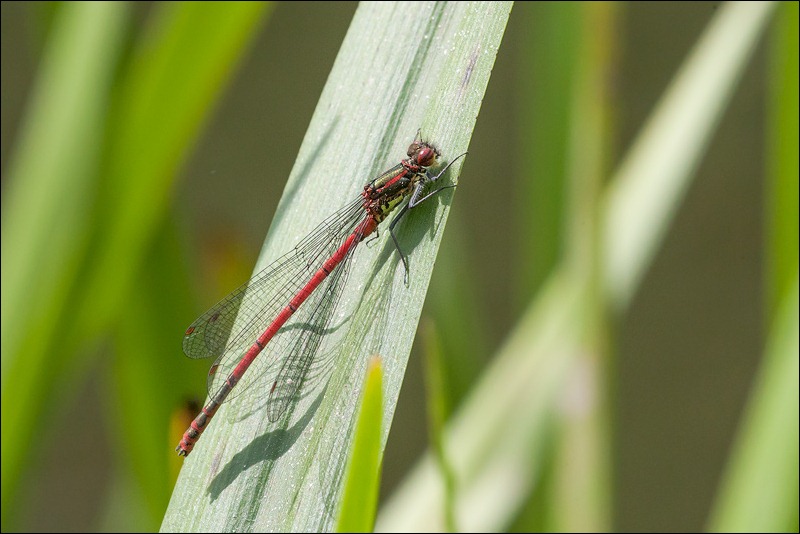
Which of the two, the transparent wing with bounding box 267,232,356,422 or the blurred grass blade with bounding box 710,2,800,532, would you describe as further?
the blurred grass blade with bounding box 710,2,800,532

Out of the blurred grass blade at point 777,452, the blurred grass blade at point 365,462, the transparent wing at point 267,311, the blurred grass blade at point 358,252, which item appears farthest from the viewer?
the transparent wing at point 267,311

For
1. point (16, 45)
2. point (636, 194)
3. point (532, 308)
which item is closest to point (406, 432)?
point (532, 308)

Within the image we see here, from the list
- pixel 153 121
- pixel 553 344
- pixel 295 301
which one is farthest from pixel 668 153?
pixel 153 121

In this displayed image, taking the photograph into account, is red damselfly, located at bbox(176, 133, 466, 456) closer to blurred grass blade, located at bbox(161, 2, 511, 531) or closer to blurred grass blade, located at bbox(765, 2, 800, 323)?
blurred grass blade, located at bbox(161, 2, 511, 531)

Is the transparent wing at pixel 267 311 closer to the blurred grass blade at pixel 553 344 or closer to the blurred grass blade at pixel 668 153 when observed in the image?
the blurred grass blade at pixel 553 344

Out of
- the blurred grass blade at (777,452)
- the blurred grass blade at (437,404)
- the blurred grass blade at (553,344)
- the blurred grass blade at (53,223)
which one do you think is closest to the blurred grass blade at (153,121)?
the blurred grass blade at (53,223)

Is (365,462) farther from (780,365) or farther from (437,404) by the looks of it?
(780,365)

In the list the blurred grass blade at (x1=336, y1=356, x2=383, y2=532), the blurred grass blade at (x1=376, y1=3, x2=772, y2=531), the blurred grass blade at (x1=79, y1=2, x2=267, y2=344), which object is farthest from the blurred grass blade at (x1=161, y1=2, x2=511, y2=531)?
the blurred grass blade at (x1=376, y1=3, x2=772, y2=531)
